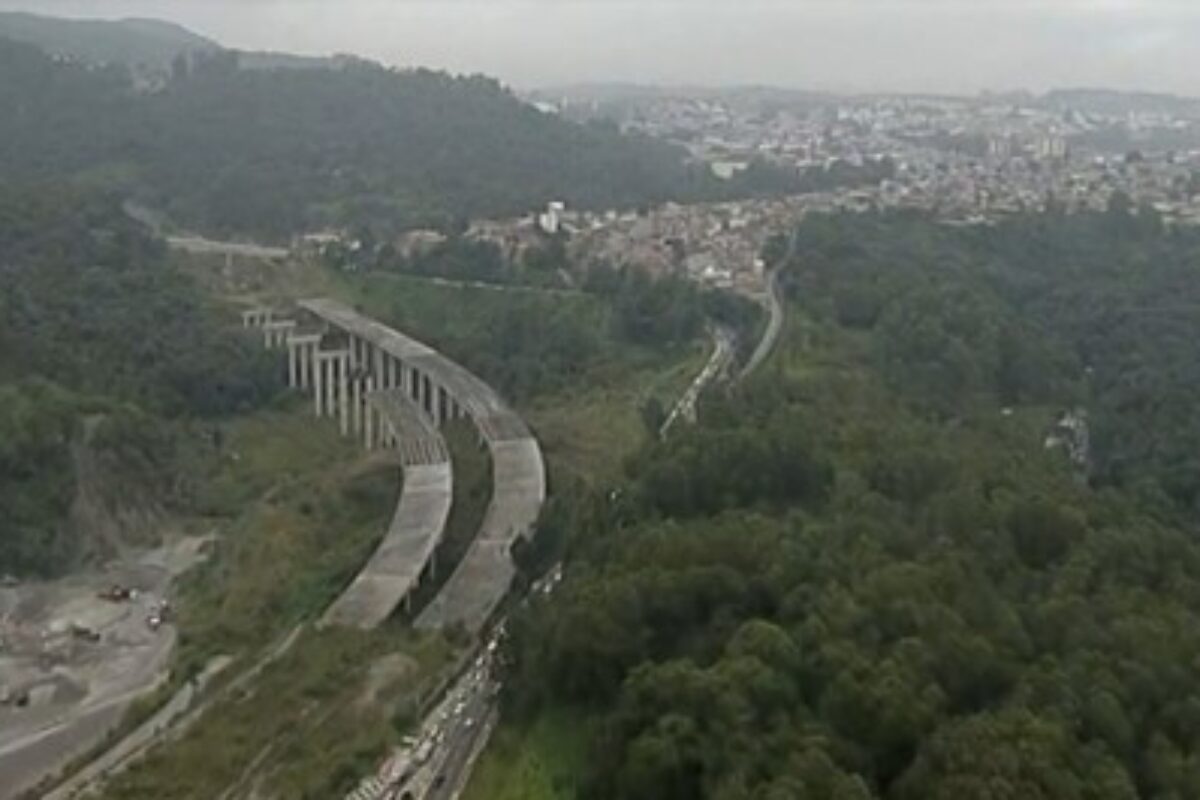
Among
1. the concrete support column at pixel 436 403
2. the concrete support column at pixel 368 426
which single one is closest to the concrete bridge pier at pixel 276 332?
the concrete support column at pixel 368 426

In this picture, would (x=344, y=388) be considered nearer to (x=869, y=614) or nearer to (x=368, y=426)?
(x=368, y=426)

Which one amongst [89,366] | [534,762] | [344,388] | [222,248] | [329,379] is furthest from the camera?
[222,248]

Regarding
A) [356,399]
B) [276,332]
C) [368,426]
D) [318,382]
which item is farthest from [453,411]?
[276,332]

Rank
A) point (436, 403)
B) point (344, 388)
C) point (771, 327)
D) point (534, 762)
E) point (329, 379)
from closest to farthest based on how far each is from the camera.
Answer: point (534, 762)
point (436, 403)
point (771, 327)
point (344, 388)
point (329, 379)

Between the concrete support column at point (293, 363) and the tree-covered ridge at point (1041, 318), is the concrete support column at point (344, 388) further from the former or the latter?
the tree-covered ridge at point (1041, 318)

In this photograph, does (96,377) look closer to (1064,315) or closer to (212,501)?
(212,501)
